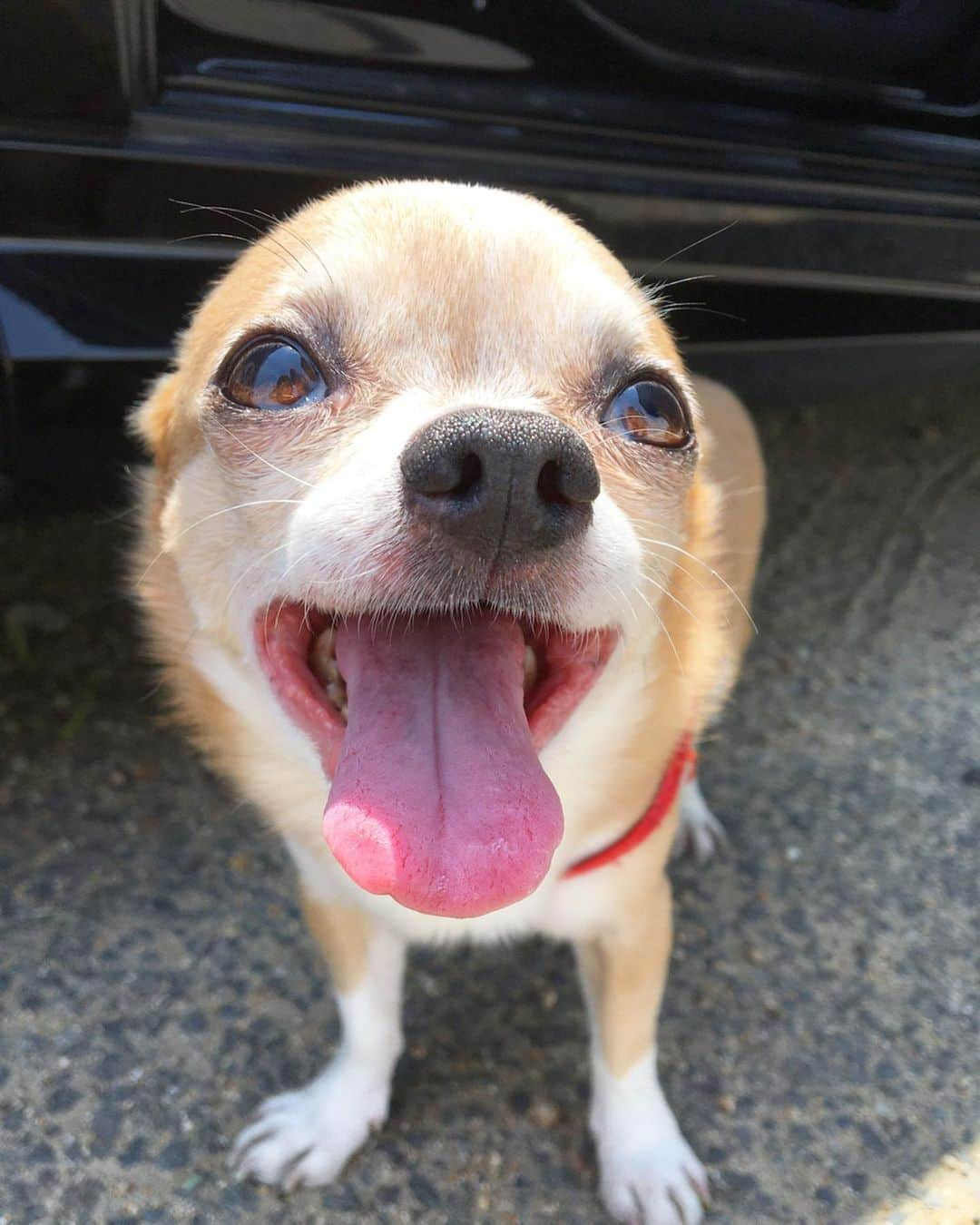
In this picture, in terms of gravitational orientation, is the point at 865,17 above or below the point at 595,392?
above

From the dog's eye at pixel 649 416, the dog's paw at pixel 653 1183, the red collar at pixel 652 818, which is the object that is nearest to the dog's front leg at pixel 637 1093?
the dog's paw at pixel 653 1183

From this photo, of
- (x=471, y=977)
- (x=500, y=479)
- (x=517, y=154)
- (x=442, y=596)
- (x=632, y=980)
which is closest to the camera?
(x=500, y=479)

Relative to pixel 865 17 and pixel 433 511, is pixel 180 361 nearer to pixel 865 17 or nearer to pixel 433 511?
pixel 433 511

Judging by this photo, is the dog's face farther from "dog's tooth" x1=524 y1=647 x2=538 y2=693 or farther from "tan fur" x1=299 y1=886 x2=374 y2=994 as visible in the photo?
"tan fur" x1=299 y1=886 x2=374 y2=994

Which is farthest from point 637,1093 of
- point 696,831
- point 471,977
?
point 696,831

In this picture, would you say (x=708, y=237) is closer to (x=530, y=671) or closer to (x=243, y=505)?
(x=530, y=671)

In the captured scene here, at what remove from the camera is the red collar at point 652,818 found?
1.74 meters

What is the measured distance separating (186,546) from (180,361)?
13.4 inches

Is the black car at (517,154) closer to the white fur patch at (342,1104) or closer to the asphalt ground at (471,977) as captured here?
the asphalt ground at (471,977)

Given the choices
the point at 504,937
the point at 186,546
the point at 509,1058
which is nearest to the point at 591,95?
the point at 186,546

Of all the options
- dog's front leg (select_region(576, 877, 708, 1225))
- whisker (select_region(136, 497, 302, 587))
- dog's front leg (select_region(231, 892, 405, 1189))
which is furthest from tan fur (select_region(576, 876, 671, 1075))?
whisker (select_region(136, 497, 302, 587))

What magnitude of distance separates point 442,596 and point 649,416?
1.59ft

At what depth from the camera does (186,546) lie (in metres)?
1.55

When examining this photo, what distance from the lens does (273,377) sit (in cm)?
141
